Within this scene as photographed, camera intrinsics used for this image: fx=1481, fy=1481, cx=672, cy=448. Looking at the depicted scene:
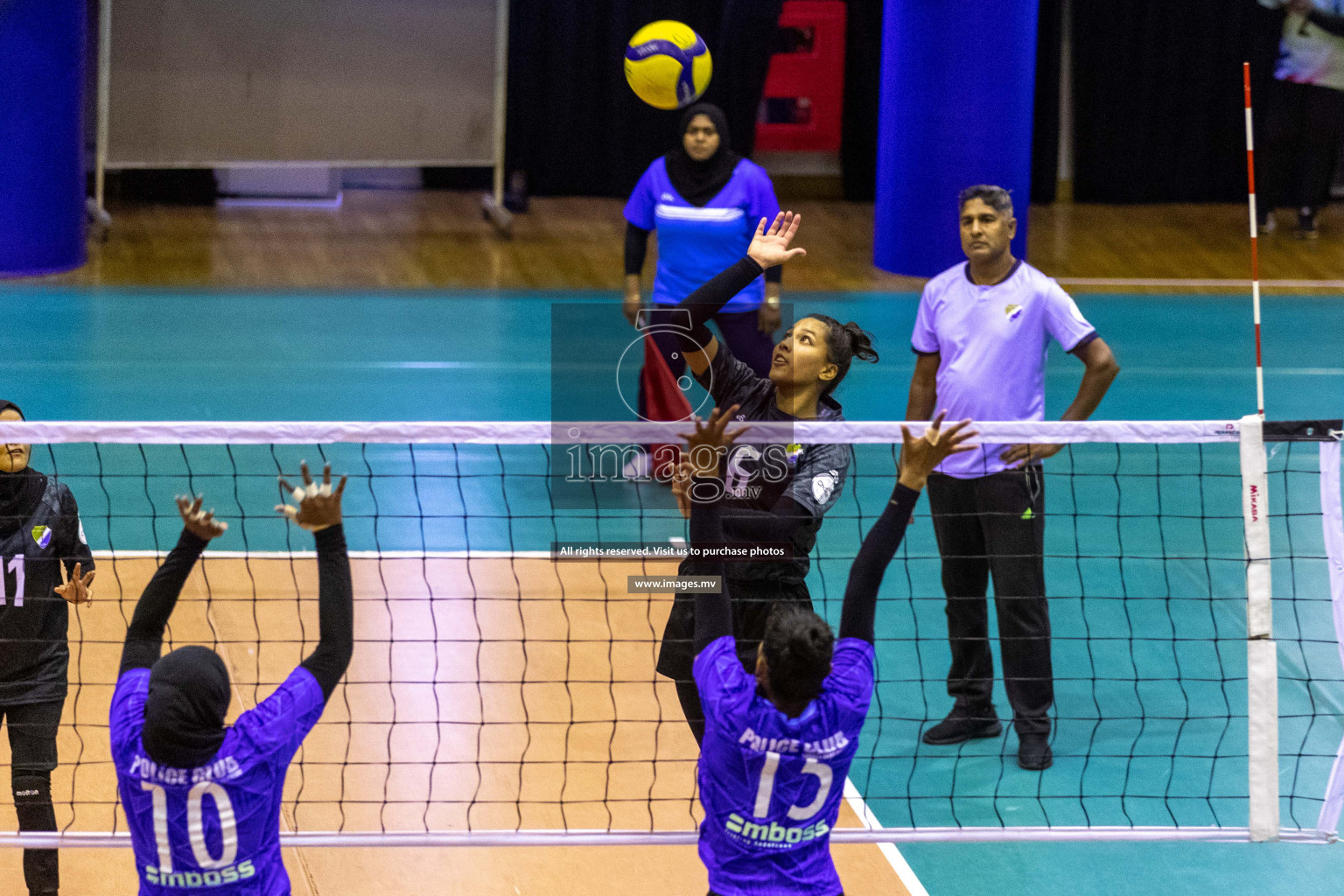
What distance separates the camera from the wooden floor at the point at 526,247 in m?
12.0

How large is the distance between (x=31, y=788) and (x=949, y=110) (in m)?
9.12

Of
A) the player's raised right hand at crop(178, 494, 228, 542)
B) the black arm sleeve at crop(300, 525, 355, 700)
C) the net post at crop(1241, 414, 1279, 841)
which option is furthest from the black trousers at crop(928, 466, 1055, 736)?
the player's raised right hand at crop(178, 494, 228, 542)

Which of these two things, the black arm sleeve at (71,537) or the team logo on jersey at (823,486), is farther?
the black arm sleeve at (71,537)

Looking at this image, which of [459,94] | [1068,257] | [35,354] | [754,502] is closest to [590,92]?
[459,94]

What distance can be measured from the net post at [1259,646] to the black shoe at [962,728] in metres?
1.28

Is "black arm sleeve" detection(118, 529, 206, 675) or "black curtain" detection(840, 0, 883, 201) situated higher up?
"black curtain" detection(840, 0, 883, 201)

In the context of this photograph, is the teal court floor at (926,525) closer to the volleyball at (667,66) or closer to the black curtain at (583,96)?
the volleyball at (667,66)

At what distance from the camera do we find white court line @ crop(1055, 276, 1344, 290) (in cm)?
1223

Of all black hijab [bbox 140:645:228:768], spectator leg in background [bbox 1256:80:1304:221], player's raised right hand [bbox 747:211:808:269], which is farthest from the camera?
spectator leg in background [bbox 1256:80:1304:221]

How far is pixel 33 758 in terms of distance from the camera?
422 cm

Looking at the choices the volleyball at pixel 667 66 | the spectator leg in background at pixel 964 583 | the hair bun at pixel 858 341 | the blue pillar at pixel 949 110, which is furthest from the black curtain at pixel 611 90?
the hair bun at pixel 858 341

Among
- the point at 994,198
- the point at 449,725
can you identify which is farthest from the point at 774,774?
the point at 994,198

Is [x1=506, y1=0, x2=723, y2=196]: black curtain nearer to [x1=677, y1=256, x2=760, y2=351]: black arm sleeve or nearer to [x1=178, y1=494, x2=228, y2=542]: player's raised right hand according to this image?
[x1=677, y1=256, x2=760, y2=351]: black arm sleeve

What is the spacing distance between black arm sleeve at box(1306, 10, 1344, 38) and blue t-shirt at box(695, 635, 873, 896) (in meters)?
8.89
